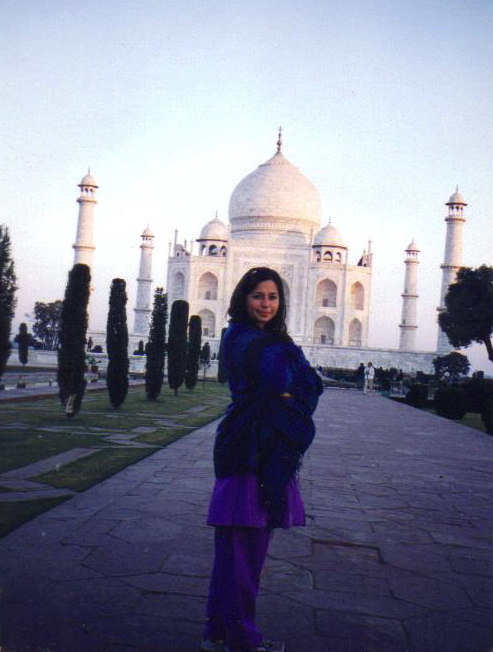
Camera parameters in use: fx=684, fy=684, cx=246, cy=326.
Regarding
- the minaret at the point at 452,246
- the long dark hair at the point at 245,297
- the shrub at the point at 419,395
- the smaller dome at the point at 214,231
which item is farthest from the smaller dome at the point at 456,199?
the long dark hair at the point at 245,297

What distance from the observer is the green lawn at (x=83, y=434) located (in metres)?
4.85

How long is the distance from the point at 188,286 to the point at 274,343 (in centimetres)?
4347

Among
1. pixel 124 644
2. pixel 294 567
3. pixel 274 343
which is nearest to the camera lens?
pixel 124 644

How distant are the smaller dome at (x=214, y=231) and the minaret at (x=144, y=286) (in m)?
3.83

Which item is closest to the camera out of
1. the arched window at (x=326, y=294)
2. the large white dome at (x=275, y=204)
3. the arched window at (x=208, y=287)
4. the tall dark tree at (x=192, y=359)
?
the tall dark tree at (x=192, y=359)

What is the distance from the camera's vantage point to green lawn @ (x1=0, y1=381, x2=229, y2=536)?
4848mm

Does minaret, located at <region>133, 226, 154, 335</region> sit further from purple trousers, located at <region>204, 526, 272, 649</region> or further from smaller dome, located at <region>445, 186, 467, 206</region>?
purple trousers, located at <region>204, 526, 272, 649</region>

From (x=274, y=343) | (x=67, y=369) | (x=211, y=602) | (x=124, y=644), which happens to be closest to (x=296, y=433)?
(x=274, y=343)

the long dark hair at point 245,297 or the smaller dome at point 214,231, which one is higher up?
the smaller dome at point 214,231

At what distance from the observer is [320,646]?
2.28 metres

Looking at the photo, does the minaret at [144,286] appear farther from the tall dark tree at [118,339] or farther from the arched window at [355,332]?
the tall dark tree at [118,339]

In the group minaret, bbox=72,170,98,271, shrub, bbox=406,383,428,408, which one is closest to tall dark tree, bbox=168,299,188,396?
shrub, bbox=406,383,428,408

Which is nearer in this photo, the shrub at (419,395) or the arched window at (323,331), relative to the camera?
the shrub at (419,395)

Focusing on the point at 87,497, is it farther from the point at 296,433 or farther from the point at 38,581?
the point at 296,433
